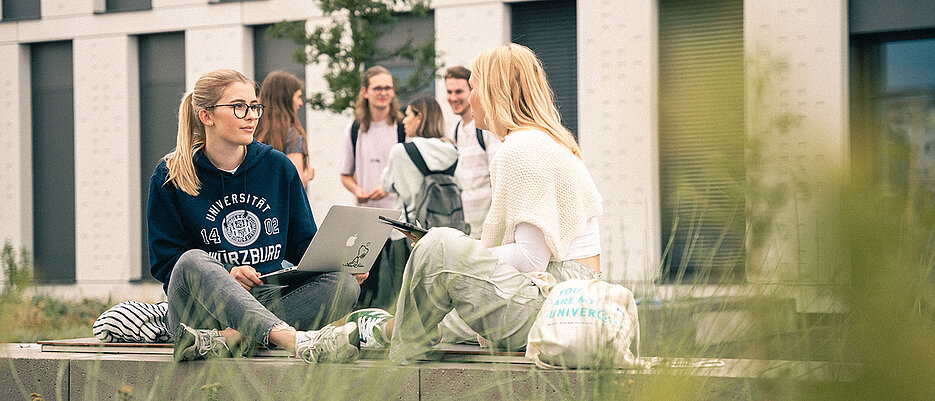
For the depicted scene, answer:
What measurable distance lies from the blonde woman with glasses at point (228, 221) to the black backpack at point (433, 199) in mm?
1687

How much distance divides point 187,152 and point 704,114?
321cm

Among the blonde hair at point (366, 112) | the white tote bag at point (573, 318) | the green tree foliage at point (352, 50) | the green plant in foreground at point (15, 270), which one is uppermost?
the green tree foliage at point (352, 50)

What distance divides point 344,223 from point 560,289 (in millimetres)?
880

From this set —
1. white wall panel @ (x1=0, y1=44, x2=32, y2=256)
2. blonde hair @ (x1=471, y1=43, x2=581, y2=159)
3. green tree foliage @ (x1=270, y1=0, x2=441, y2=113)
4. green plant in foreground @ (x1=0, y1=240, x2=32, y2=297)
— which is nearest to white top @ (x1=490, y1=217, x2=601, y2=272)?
blonde hair @ (x1=471, y1=43, x2=581, y2=159)

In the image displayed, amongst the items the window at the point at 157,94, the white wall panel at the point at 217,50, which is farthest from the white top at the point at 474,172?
the window at the point at 157,94

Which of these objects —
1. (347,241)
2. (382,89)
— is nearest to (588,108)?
(382,89)

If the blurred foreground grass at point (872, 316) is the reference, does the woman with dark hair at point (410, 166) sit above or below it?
above

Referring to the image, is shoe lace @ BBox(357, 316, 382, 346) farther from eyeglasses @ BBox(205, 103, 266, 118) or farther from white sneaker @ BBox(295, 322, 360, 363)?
eyeglasses @ BBox(205, 103, 266, 118)

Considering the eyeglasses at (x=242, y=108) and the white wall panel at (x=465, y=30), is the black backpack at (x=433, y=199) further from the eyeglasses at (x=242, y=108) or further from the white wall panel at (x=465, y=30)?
the white wall panel at (x=465, y=30)

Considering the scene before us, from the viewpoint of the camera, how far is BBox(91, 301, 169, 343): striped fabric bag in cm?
353

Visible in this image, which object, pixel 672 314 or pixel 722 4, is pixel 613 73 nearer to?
pixel 722 4

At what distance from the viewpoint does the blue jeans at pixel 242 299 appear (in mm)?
3039

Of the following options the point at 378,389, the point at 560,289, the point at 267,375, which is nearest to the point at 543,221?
the point at 560,289

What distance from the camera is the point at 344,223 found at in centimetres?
322
